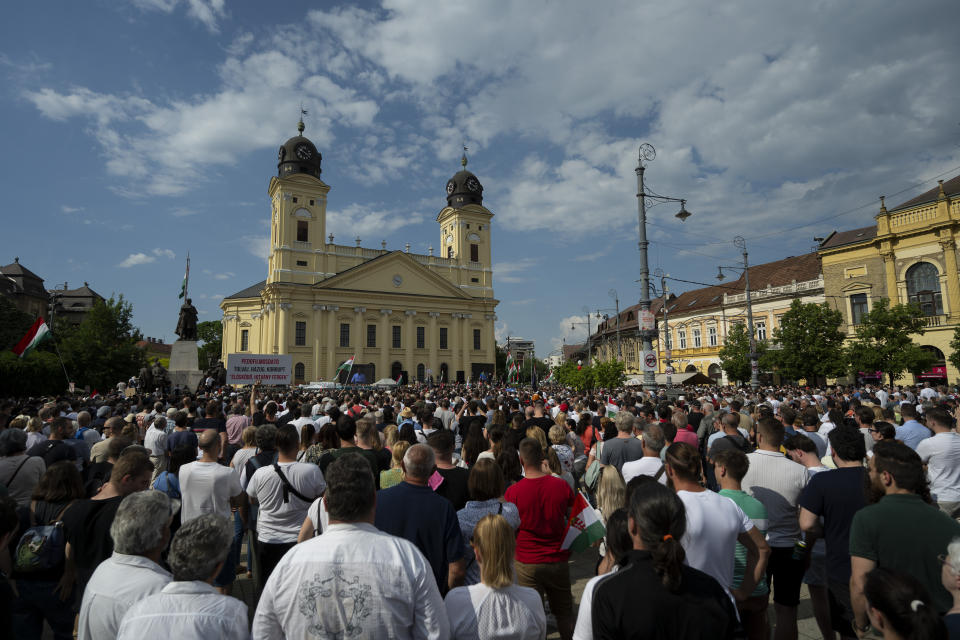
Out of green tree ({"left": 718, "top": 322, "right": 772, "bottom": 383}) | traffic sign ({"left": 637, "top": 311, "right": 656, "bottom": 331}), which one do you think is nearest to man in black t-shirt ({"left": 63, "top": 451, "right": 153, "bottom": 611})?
traffic sign ({"left": 637, "top": 311, "right": 656, "bottom": 331})

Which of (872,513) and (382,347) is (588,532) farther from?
(382,347)

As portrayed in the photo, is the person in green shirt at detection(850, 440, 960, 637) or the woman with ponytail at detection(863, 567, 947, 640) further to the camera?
the person in green shirt at detection(850, 440, 960, 637)

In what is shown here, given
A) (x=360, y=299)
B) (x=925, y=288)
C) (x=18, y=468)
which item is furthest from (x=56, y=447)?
(x=360, y=299)

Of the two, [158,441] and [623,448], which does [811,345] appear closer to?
[623,448]

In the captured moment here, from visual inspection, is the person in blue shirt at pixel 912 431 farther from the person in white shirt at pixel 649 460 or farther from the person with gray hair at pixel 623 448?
the person in white shirt at pixel 649 460

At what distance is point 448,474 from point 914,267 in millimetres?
42793

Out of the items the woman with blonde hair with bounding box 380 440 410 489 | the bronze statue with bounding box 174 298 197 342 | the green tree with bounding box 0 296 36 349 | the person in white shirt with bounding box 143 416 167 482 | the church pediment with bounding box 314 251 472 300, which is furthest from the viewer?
the church pediment with bounding box 314 251 472 300

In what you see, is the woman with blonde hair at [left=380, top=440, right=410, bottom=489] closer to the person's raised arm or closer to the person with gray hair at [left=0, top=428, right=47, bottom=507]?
the person with gray hair at [left=0, top=428, right=47, bottom=507]

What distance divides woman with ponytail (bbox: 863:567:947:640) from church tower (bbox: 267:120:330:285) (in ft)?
171

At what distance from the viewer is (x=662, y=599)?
1965mm

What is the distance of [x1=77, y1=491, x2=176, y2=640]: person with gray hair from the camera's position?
2.32 meters

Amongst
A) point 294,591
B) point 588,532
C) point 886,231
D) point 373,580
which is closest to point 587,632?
point 373,580

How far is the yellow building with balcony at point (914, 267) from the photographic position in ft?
105

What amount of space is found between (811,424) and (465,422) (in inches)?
220
